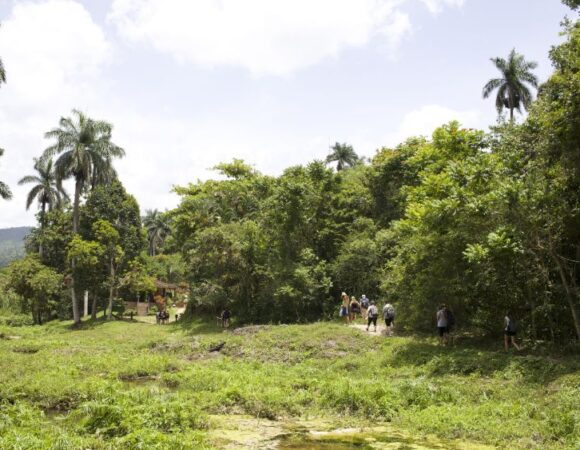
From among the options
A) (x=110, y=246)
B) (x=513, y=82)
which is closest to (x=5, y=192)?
(x=110, y=246)

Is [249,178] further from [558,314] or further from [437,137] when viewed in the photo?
[558,314]

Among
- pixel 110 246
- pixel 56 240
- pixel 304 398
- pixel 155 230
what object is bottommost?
pixel 304 398

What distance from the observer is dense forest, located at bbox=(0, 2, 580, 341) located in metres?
17.8

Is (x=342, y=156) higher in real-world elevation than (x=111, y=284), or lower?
higher

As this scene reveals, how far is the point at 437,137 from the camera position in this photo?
26.6 meters

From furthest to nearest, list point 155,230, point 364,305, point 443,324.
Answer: point 155,230
point 364,305
point 443,324

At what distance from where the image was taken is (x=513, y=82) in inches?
1991

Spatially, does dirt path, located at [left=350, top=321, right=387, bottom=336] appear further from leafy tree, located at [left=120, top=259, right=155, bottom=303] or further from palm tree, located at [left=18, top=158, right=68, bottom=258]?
palm tree, located at [left=18, top=158, right=68, bottom=258]

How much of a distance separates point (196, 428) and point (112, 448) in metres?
2.72

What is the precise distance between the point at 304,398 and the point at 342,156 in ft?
225

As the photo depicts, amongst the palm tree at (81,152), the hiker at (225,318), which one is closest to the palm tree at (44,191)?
the palm tree at (81,152)

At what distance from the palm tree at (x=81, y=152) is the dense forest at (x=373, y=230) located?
0.39 ft

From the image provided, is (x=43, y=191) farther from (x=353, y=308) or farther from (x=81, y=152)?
(x=353, y=308)

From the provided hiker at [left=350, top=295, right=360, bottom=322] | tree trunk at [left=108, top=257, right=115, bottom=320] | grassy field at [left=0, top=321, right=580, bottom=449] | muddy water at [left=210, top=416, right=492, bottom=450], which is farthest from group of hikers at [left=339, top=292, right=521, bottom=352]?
tree trunk at [left=108, top=257, right=115, bottom=320]
